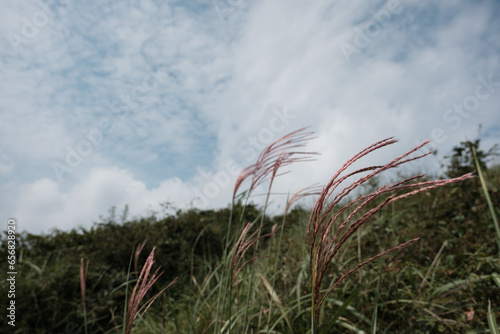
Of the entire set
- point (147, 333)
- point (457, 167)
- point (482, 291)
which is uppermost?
point (457, 167)

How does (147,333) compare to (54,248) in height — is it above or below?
below

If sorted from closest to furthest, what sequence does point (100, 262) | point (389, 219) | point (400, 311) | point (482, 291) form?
point (482, 291) → point (400, 311) → point (389, 219) → point (100, 262)

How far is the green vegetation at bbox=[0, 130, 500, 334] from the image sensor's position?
6.43 feet

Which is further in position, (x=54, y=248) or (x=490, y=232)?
(x=54, y=248)

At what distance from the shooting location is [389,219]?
4129 millimetres

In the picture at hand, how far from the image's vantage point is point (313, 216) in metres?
0.91

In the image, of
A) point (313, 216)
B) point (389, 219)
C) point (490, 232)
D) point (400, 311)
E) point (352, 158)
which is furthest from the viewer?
point (389, 219)

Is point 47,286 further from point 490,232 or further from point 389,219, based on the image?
point 490,232

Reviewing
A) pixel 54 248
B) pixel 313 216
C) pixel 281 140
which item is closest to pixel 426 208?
pixel 281 140

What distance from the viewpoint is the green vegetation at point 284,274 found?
1.96 meters

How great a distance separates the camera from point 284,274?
3.52 meters

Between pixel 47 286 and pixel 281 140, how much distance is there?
3.90 metres

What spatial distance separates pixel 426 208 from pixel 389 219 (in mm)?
920

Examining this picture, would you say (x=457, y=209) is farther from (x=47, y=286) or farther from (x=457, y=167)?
(x=47, y=286)
